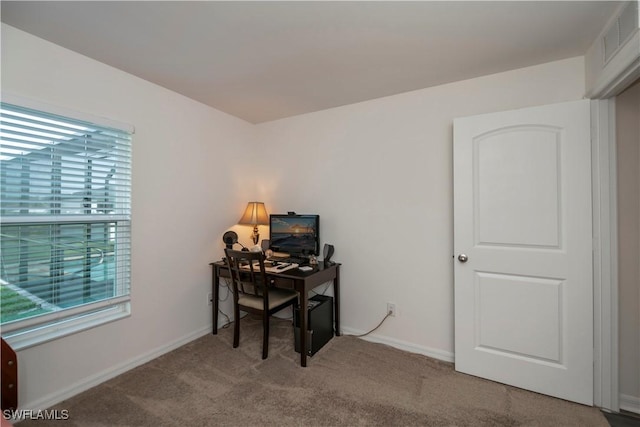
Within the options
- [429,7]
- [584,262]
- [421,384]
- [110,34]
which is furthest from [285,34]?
[421,384]

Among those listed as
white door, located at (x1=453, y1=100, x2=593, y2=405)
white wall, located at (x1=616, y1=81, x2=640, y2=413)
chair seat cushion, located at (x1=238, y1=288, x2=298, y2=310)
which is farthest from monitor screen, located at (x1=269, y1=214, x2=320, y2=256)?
white wall, located at (x1=616, y1=81, x2=640, y2=413)

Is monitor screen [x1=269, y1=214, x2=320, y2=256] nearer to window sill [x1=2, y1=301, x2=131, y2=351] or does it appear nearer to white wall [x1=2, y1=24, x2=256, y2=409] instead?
white wall [x1=2, y1=24, x2=256, y2=409]

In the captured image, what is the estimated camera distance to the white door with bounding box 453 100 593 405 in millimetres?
1786

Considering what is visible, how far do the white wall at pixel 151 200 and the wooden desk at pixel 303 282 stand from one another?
0.15 metres

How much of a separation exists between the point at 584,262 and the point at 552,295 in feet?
0.92

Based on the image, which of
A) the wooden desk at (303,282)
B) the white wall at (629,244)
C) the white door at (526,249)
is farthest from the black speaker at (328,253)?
the white wall at (629,244)

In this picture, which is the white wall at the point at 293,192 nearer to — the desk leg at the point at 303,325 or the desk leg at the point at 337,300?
the desk leg at the point at 337,300

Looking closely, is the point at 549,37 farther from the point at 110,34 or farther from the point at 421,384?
the point at 110,34

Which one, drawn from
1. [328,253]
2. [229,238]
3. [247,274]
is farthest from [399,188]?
[229,238]

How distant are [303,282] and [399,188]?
118 centimetres

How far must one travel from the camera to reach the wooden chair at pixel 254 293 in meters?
2.28

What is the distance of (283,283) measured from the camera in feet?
7.61

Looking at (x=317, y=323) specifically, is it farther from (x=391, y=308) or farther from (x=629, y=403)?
(x=629, y=403)

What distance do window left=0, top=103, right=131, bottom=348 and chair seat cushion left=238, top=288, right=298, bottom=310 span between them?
884 millimetres
